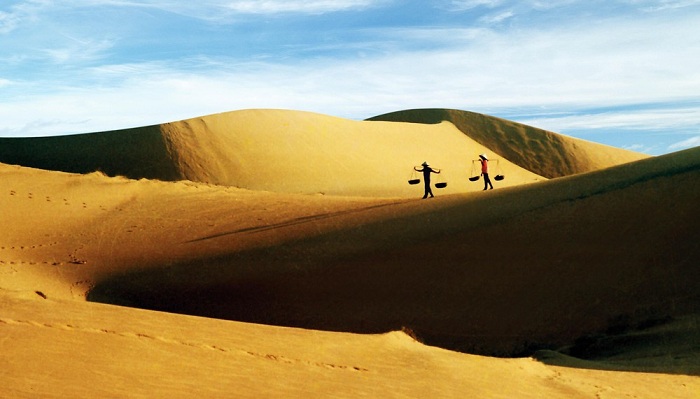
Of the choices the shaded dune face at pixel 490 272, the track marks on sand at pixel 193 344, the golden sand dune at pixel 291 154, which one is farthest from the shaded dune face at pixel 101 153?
the track marks on sand at pixel 193 344

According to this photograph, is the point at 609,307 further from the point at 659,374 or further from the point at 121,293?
the point at 121,293

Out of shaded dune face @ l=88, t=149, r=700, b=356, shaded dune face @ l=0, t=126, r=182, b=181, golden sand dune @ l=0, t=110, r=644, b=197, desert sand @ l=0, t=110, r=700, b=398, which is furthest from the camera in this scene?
golden sand dune @ l=0, t=110, r=644, b=197

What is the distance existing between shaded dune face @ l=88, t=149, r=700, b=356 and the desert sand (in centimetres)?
4

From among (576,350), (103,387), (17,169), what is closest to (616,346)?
(576,350)

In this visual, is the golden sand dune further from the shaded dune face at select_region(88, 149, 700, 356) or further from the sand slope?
the shaded dune face at select_region(88, 149, 700, 356)

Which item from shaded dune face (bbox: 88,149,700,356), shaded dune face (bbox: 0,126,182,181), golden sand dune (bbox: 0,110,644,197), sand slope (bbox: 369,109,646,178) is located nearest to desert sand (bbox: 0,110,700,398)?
shaded dune face (bbox: 88,149,700,356)

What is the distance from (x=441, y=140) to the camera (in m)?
49.7

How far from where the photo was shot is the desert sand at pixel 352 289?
7.51 m

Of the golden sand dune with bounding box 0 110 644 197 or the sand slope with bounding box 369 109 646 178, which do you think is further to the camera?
the sand slope with bounding box 369 109 646 178

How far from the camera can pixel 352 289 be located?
15086 millimetres

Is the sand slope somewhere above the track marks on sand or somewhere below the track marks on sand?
above

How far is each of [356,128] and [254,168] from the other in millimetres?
11326

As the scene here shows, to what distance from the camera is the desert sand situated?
7.51m

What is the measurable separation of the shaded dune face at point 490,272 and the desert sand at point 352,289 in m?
0.04
